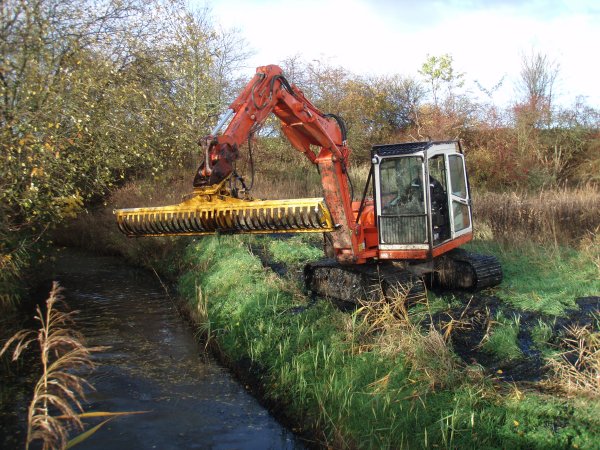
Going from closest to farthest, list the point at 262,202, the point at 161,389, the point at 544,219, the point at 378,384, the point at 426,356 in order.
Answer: the point at 378,384, the point at 426,356, the point at 262,202, the point at 161,389, the point at 544,219

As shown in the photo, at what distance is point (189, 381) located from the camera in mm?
6285

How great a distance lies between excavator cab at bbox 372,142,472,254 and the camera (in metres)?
7.14

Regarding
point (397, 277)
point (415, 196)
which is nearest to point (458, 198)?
point (415, 196)

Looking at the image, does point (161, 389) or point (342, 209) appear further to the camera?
point (342, 209)

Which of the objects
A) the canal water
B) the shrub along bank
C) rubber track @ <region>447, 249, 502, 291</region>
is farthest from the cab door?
the canal water

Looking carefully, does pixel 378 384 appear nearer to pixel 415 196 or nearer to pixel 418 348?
pixel 418 348

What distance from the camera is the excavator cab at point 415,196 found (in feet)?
23.4

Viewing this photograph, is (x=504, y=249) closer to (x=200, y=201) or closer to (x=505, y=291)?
(x=505, y=291)

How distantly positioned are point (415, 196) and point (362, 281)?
1.35 meters

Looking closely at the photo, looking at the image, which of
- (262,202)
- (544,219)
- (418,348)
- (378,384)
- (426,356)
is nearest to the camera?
(378,384)

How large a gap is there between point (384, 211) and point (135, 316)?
4.58m

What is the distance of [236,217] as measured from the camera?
19.6ft

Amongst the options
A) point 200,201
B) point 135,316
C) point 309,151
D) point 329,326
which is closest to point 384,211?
point 309,151

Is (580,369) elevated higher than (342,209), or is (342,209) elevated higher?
(342,209)
